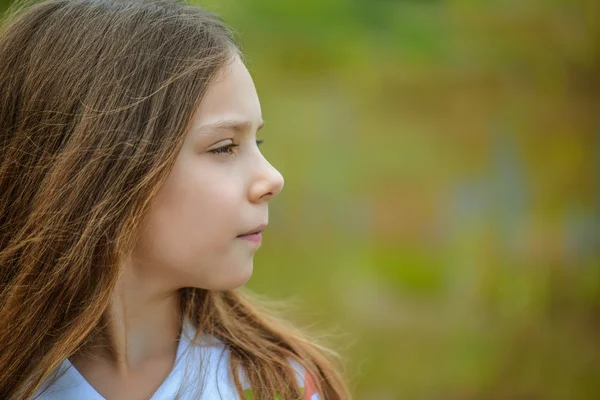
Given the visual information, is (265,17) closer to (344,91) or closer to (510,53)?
(344,91)

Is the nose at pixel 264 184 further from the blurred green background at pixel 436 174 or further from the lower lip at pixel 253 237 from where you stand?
the blurred green background at pixel 436 174

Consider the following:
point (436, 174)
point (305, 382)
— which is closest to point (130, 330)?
point (305, 382)

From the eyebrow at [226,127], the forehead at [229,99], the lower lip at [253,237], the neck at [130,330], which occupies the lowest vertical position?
the neck at [130,330]

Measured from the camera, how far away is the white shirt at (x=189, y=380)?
139cm

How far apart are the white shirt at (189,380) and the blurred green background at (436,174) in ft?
7.19

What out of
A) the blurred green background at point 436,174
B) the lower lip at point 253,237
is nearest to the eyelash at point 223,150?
the lower lip at point 253,237

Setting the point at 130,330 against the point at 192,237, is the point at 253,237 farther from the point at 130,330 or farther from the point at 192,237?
the point at 130,330

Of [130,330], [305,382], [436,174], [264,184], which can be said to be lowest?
[305,382]

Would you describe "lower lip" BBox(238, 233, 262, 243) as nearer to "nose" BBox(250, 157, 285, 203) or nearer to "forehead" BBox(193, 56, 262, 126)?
"nose" BBox(250, 157, 285, 203)

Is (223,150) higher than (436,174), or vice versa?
(436,174)

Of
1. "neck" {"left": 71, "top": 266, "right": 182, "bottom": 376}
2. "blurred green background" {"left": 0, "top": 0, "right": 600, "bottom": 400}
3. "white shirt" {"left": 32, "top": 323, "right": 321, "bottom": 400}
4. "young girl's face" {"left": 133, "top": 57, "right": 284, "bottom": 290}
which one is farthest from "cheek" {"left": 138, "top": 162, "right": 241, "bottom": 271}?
"blurred green background" {"left": 0, "top": 0, "right": 600, "bottom": 400}

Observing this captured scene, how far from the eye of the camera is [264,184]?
4.58ft

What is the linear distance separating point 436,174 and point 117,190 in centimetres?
294

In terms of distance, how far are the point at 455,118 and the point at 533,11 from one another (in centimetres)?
74
